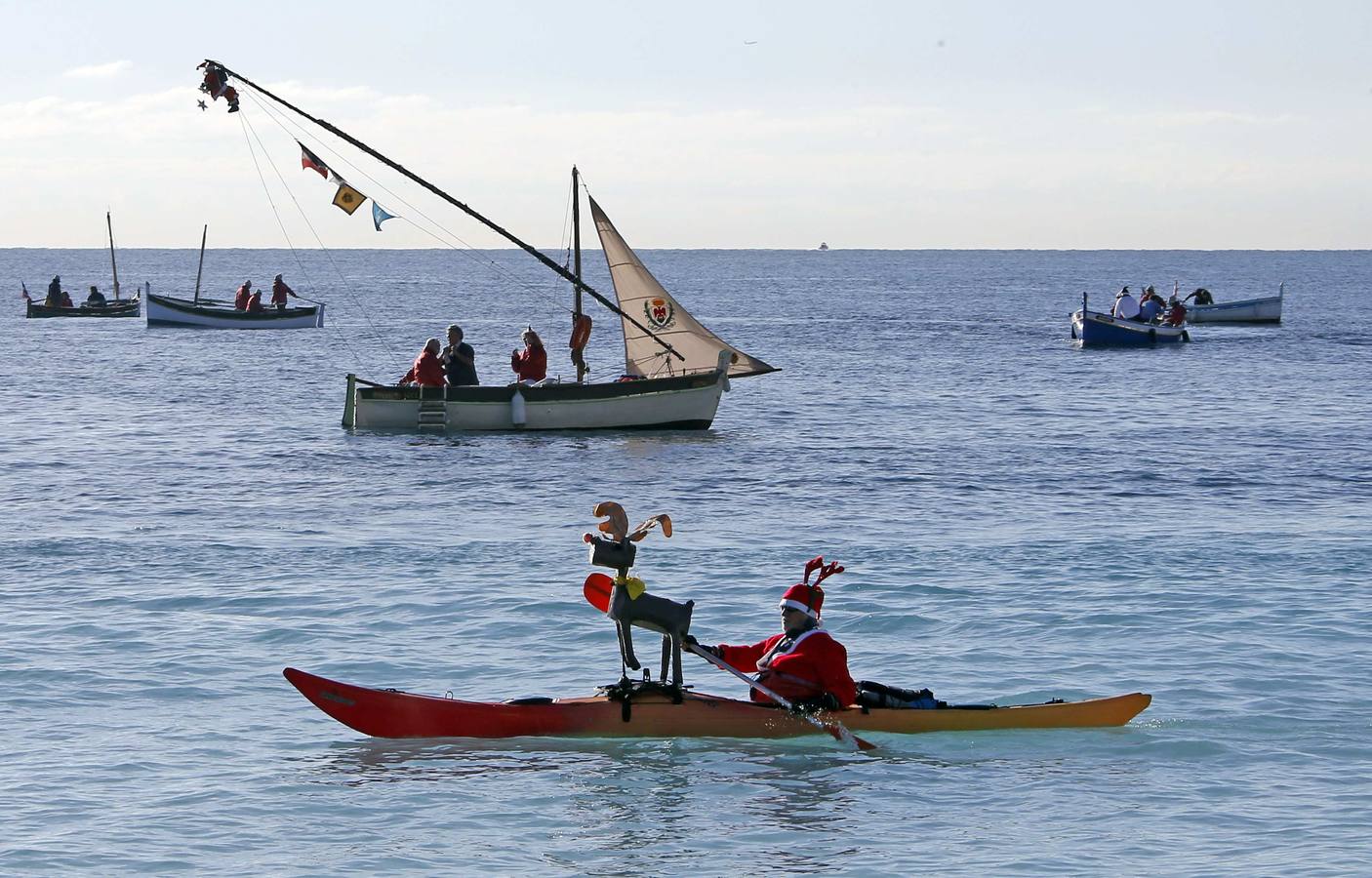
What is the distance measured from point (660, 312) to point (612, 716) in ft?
75.3

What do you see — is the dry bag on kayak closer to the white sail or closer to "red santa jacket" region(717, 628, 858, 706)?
"red santa jacket" region(717, 628, 858, 706)

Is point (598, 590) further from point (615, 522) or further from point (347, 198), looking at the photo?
point (347, 198)

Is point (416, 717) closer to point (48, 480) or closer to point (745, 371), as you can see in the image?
point (48, 480)

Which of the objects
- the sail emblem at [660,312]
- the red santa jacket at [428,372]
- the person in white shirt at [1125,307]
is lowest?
the red santa jacket at [428,372]

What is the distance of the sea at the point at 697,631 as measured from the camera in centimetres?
1205

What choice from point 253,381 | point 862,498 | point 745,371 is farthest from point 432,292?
point 862,498

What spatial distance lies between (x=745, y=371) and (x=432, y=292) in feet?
378

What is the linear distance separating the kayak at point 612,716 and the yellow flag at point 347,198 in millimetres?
19269

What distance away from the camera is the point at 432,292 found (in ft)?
489

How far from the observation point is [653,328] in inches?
1433

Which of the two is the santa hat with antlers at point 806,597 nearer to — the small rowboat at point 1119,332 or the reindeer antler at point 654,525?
the reindeer antler at point 654,525

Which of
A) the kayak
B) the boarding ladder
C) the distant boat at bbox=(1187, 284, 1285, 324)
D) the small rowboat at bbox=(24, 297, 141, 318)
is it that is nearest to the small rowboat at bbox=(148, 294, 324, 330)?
the small rowboat at bbox=(24, 297, 141, 318)

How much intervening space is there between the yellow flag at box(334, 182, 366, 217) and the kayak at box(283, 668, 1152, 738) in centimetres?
1927

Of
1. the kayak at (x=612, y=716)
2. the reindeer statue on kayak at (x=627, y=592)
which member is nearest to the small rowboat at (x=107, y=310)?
the kayak at (x=612, y=716)
